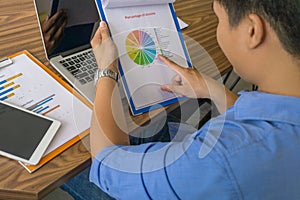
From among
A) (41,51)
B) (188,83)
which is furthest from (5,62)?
(188,83)

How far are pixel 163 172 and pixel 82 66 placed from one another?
1.42 feet

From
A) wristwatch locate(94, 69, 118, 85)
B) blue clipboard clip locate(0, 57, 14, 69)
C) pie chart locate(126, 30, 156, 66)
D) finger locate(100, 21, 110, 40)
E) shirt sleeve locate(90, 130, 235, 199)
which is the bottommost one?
shirt sleeve locate(90, 130, 235, 199)

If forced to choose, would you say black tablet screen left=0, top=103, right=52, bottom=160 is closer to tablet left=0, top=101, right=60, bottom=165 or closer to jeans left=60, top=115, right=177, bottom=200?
tablet left=0, top=101, right=60, bottom=165

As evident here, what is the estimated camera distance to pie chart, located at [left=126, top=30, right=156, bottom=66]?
3.13 ft

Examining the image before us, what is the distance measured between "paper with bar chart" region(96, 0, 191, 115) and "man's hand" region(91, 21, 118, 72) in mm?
17

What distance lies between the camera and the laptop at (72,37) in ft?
3.08

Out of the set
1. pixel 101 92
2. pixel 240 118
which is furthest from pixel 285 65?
pixel 101 92

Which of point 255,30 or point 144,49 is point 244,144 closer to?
point 255,30

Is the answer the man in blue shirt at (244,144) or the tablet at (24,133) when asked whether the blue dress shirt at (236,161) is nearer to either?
the man in blue shirt at (244,144)

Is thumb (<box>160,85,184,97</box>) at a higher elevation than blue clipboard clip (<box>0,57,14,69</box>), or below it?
below

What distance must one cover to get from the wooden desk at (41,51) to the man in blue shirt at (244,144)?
0.07m

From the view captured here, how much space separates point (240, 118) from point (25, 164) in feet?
1.38

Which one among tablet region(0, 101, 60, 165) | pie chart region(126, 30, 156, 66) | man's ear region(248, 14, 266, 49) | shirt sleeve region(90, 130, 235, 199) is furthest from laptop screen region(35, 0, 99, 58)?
man's ear region(248, 14, 266, 49)

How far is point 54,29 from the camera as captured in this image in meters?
0.96
